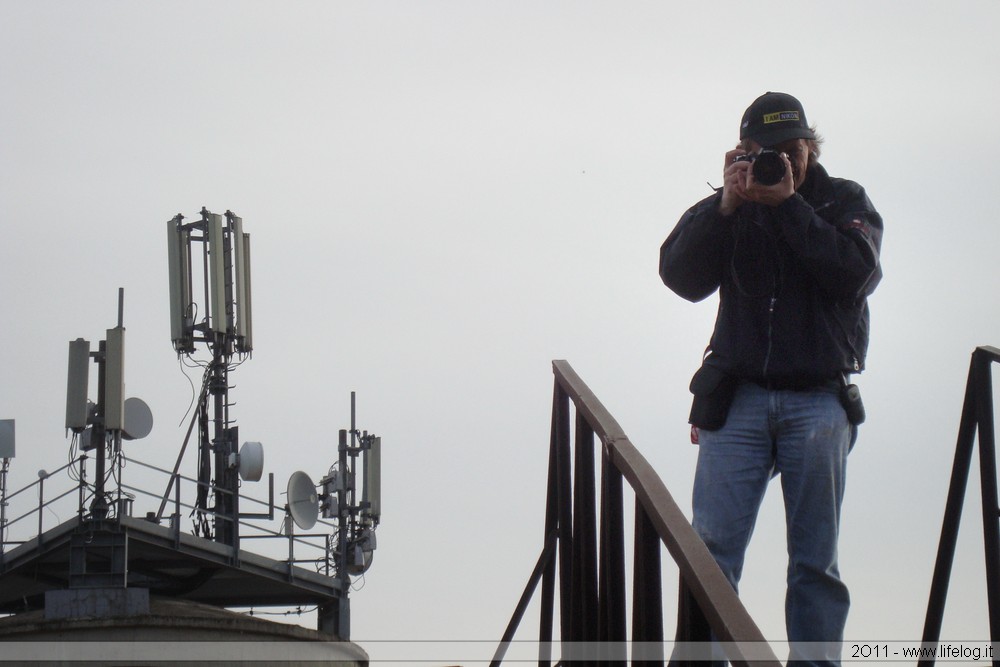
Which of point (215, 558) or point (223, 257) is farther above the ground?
point (223, 257)

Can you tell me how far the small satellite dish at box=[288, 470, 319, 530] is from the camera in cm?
2603

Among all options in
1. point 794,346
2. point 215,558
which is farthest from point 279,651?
point 794,346

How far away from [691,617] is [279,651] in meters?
21.0

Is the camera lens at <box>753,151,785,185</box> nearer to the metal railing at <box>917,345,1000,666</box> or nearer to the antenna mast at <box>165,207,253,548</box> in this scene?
the metal railing at <box>917,345,1000,666</box>

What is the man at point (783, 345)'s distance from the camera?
4.59 m

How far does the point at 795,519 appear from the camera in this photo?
15.2ft

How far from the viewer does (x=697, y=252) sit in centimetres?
480

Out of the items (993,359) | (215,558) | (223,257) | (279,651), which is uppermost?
(223,257)

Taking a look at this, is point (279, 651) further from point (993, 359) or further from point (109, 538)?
point (993, 359)

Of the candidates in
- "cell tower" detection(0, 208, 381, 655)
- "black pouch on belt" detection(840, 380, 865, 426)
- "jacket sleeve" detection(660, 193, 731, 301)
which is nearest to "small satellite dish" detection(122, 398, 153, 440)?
"cell tower" detection(0, 208, 381, 655)

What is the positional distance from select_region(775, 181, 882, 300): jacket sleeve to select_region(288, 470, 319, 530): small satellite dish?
864 inches

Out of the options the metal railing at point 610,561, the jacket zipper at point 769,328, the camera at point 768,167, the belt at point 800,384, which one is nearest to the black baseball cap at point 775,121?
the camera at point 768,167

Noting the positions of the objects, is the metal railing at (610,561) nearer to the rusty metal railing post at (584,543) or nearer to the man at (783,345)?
the rusty metal railing post at (584,543)

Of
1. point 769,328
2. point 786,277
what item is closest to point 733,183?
point 786,277
